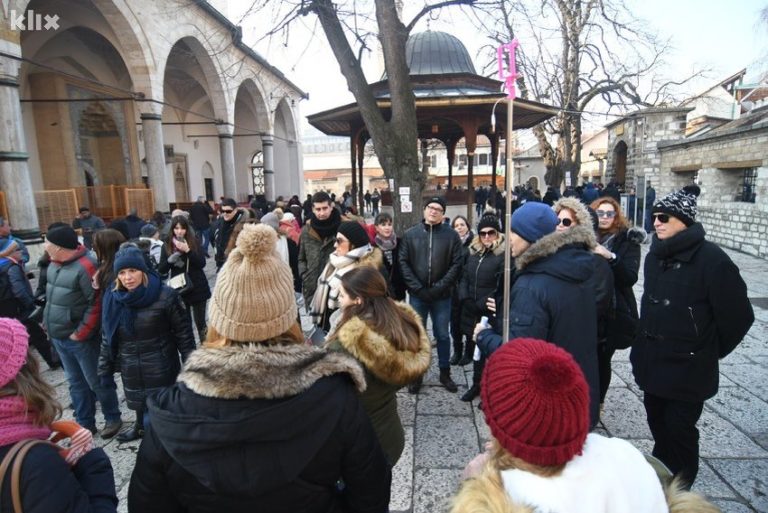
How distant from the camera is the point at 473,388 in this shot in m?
3.97

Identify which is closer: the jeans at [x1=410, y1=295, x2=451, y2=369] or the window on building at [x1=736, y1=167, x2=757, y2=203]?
the jeans at [x1=410, y1=295, x2=451, y2=369]

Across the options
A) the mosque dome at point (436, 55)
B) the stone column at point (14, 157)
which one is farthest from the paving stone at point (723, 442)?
the mosque dome at point (436, 55)

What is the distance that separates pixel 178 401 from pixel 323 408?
400 mm

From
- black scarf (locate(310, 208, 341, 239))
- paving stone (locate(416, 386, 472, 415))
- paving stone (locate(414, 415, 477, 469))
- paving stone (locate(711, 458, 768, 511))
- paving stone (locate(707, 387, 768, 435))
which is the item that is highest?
black scarf (locate(310, 208, 341, 239))

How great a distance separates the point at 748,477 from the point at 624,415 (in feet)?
3.03

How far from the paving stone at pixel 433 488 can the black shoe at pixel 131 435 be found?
2239 millimetres

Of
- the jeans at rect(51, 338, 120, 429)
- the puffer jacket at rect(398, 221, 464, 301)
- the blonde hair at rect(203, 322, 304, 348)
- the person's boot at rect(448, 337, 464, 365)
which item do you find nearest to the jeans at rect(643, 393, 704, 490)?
the puffer jacket at rect(398, 221, 464, 301)

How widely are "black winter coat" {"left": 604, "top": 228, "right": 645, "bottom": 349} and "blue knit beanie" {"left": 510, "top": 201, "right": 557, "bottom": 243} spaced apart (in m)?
1.13

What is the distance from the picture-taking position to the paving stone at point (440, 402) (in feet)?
12.5

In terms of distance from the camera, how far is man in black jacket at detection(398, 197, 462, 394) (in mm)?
4297

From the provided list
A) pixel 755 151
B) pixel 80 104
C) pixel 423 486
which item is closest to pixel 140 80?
pixel 80 104

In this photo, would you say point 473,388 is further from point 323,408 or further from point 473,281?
point 323,408

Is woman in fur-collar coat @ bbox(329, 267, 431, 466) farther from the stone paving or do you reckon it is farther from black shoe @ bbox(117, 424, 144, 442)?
black shoe @ bbox(117, 424, 144, 442)

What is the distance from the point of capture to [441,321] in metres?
4.39
